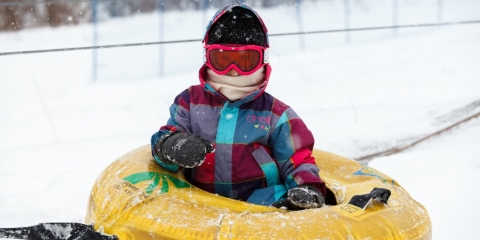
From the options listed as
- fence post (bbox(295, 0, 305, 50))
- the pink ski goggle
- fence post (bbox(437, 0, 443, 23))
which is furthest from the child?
fence post (bbox(437, 0, 443, 23))

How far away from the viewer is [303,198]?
2234 millimetres

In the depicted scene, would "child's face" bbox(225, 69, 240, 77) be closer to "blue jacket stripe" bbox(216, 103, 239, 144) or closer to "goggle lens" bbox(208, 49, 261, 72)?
"goggle lens" bbox(208, 49, 261, 72)

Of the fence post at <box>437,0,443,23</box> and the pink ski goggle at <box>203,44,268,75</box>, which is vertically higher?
the pink ski goggle at <box>203,44,268,75</box>

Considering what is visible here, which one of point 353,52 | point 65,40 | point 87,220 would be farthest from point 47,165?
point 65,40

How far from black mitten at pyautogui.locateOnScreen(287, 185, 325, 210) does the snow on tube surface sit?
0.22 ft

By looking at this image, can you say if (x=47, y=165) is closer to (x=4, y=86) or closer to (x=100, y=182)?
(x=100, y=182)

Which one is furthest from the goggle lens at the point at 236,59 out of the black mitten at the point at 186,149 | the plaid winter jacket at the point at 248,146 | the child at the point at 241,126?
the black mitten at the point at 186,149

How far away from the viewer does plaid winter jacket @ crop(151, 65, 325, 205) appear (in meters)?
2.51

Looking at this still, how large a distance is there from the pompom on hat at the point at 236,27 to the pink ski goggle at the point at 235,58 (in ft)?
0.20

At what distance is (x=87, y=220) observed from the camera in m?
2.48

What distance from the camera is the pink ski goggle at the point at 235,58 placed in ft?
8.29

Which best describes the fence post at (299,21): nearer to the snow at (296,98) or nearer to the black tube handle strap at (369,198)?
the snow at (296,98)

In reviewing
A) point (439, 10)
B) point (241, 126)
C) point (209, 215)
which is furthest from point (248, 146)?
point (439, 10)

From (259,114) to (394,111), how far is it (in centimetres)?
492
